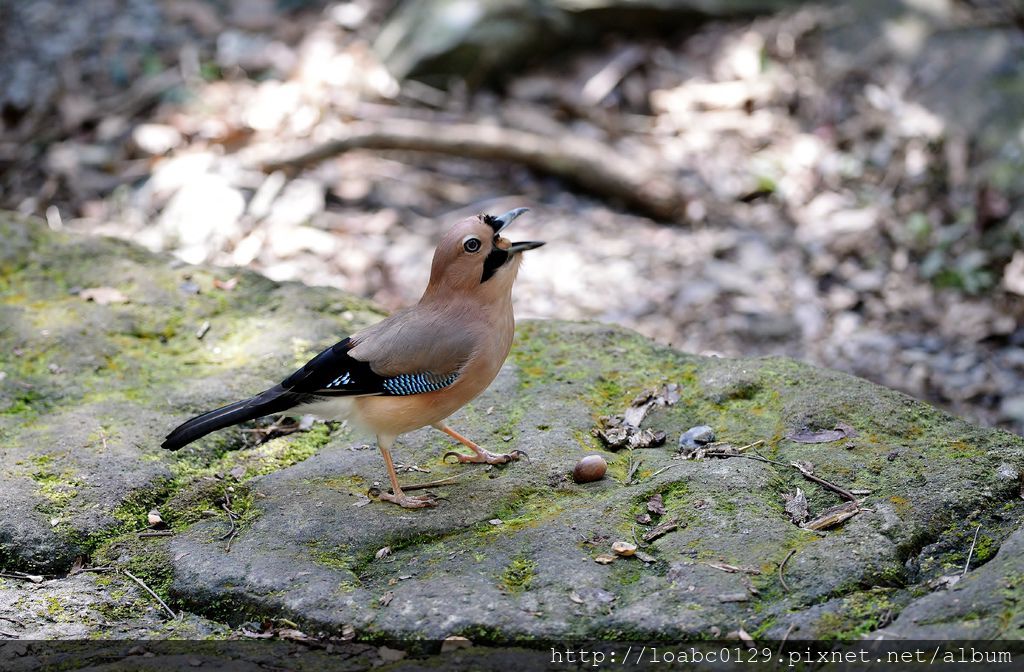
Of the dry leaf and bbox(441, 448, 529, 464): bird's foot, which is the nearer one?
bbox(441, 448, 529, 464): bird's foot

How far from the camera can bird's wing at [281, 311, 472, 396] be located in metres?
4.26

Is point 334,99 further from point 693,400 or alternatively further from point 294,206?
point 693,400

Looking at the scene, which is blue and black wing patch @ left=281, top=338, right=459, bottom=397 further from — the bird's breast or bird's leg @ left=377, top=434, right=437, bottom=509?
bird's leg @ left=377, top=434, right=437, bottom=509

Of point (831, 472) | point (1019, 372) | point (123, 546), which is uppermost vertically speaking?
point (831, 472)

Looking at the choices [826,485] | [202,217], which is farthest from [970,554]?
[202,217]

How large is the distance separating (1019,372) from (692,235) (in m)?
2.77

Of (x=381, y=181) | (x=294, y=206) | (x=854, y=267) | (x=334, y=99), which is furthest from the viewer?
(x=334, y=99)

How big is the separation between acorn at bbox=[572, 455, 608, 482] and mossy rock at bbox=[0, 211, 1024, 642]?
0.15 feet

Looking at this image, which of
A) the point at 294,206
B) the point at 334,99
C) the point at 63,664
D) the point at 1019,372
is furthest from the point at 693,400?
the point at 334,99

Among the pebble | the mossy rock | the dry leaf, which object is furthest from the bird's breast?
the dry leaf

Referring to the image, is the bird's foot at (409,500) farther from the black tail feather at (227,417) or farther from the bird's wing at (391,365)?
the black tail feather at (227,417)

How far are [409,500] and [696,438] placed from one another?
1.26 metres

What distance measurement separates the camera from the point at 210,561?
3.88 meters

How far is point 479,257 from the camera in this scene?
4359mm
